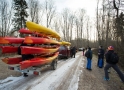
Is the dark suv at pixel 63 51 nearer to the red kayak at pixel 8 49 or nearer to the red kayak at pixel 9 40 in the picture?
the red kayak at pixel 9 40

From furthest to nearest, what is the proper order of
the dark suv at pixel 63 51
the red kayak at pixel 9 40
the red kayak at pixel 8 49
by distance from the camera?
the dark suv at pixel 63 51 < the red kayak at pixel 8 49 < the red kayak at pixel 9 40

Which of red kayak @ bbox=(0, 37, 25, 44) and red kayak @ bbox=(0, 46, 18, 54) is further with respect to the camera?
red kayak @ bbox=(0, 46, 18, 54)

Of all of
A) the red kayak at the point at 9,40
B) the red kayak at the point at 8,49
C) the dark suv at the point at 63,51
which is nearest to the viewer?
the red kayak at the point at 9,40

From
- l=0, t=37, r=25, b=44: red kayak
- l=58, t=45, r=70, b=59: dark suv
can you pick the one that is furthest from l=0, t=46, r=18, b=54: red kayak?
l=58, t=45, r=70, b=59: dark suv

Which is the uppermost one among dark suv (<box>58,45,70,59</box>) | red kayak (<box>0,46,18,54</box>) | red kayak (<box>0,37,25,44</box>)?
red kayak (<box>0,37,25,44</box>)

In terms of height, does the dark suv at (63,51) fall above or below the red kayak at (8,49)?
below

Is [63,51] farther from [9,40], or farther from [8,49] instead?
[9,40]

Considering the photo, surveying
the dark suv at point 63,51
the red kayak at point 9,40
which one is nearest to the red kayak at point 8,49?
the red kayak at point 9,40

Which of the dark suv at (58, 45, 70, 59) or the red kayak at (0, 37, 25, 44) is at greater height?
the red kayak at (0, 37, 25, 44)

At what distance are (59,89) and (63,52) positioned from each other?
12434 millimetres

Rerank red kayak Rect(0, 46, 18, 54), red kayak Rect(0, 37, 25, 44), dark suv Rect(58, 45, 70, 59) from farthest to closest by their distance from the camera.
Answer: dark suv Rect(58, 45, 70, 59) < red kayak Rect(0, 46, 18, 54) < red kayak Rect(0, 37, 25, 44)

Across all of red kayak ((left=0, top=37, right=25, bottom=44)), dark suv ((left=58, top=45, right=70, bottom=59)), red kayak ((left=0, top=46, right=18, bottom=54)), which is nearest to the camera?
red kayak ((left=0, top=37, right=25, bottom=44))

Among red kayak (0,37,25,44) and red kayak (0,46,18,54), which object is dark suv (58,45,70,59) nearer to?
red kayak (0,37,25,44)

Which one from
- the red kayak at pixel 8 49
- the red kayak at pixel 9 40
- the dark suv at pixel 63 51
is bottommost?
the dark suv at pixel 63 51
